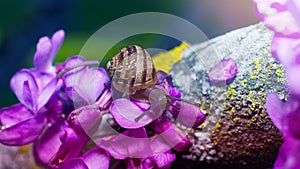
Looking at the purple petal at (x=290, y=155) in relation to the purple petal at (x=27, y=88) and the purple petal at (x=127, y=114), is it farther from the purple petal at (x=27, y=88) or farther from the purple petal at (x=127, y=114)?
the purple petal at (x=27, y=88)

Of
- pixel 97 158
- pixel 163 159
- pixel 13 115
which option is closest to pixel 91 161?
pixel 97 158

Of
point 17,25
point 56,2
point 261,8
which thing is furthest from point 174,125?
point 17,25

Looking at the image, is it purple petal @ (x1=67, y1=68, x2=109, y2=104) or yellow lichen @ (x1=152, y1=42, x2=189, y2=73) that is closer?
purple petal @ (x1=67, y1=68, x2=109, y2=104)

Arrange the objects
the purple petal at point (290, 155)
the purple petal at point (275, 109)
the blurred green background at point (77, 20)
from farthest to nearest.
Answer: the blurred green background at point (77, 20)
the purple petal at point (275, 109)
the purple petal at point (290, 155)

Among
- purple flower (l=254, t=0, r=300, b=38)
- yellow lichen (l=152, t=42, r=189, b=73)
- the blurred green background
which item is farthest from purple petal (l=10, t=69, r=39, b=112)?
the blurred green background

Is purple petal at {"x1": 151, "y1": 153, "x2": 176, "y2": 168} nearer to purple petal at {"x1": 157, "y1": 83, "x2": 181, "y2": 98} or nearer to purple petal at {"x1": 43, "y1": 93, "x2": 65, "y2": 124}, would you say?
purple petal at {"x1": 157, "y1": 83, "x2": 181, "y2": 98}

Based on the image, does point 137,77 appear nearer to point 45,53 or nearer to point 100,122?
point 100,122

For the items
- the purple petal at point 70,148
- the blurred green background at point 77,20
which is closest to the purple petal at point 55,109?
the purple petal at point 70,148
